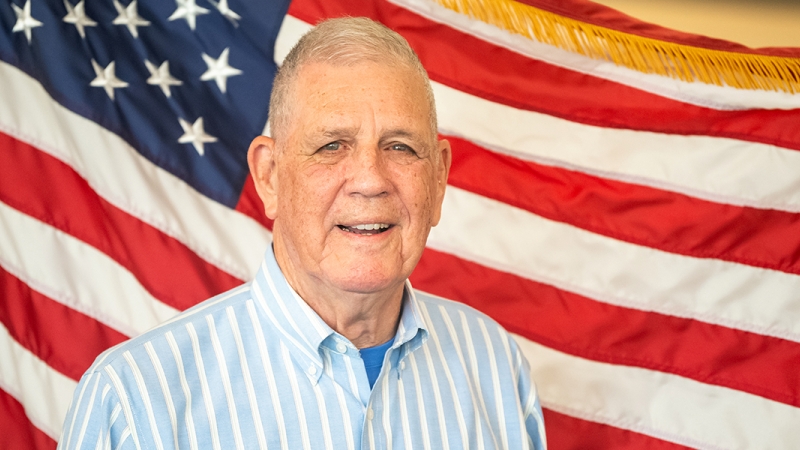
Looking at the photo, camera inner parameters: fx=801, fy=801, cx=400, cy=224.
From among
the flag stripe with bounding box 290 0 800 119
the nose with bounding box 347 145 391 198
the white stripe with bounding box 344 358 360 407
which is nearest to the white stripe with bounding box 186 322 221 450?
the white stripe with bounding box 344 358 360 407

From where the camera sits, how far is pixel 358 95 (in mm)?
1190

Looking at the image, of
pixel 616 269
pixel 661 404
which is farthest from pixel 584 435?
pixel 616 269

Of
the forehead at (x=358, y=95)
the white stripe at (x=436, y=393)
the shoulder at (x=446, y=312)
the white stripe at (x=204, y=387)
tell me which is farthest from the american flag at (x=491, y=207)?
the forehead at (x=358, y=95)

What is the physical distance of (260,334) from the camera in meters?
1.27

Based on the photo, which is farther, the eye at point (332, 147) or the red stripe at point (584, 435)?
the red stripe at point (584, 435)

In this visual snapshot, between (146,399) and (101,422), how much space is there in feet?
0.22

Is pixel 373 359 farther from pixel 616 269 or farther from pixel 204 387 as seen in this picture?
pixel 616 269

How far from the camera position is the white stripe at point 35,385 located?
6.42ft

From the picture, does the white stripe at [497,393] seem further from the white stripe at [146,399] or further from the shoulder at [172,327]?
the white stripe at [146,399]

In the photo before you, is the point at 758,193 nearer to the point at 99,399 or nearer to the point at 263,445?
the point at 263,445

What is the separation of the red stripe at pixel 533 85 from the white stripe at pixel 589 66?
0.02 metres

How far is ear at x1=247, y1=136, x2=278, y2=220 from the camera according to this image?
4.35 feet

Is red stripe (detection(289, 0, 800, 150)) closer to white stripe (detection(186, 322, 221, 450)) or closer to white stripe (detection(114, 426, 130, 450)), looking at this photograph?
white stripe (detection(186, 322, 221, 450))

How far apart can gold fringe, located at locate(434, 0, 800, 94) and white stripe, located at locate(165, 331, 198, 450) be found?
4.43 ft
